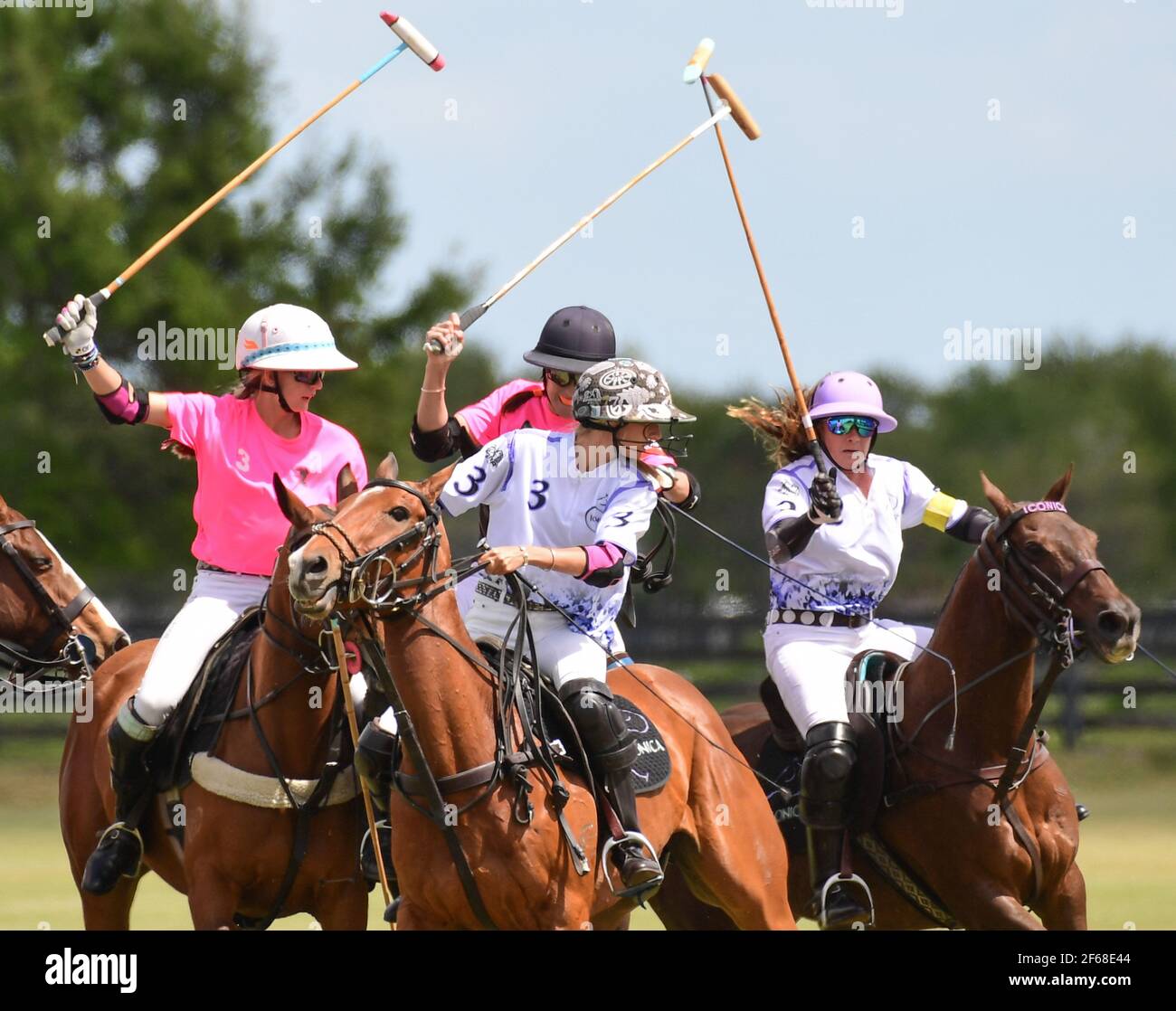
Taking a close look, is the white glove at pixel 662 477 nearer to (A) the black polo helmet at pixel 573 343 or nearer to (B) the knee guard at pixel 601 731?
(A) the black polo helmet at pixel 573 343

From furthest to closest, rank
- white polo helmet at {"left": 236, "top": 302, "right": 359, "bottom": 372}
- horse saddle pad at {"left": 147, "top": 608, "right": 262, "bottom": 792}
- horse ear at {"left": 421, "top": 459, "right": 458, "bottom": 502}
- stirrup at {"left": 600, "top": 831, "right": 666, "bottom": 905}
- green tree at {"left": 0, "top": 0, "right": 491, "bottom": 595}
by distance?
green tree at {"left": 0, "top": 0, "right": 491, "bottom": 595}, white polo helmet at {"left": 236, "top": 302, "right": 359, "bottom": 372}, horse saddle pad at {"left": 147, "top": 608, "right": 262, "bottom": 792}, stirrup at {"left": 600, "top": 831, "right": 666, "bottom": 905}, horse ear at {"left": 421, "top": 459, "right": 458, "bottom": 502}

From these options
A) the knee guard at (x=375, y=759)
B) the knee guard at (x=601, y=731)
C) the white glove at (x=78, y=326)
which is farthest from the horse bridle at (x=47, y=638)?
the knee guard at (x=601, y=731)

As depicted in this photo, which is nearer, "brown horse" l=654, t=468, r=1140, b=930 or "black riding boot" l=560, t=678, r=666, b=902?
"black riding boot" l=560, t=678, r=666, b=902

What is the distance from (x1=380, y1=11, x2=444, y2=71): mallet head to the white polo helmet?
1120 mm

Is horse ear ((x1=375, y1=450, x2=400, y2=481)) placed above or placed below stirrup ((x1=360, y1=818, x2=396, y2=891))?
above

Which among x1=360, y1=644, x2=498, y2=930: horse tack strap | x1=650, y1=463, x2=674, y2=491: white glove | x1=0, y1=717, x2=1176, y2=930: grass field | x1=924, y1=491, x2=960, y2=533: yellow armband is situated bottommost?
x1=0, y1=717, x2=1176, y2=930: grass field

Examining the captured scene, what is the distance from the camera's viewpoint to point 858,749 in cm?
728

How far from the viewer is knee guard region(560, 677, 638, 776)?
234 inches

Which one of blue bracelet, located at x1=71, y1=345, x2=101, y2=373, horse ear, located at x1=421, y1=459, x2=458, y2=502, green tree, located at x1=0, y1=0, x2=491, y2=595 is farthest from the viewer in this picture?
green tree, located at x1=0, y1=0, x2=491, y2=595

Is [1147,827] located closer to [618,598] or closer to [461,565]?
[618,598]

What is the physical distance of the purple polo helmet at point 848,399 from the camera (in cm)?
742

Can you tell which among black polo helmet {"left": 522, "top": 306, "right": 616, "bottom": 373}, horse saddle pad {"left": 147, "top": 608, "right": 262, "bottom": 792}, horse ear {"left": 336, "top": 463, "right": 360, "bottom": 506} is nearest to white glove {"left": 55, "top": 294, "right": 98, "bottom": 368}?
horse ear {"left": 336, "top": 463, "right": 360, "bottom": 506}

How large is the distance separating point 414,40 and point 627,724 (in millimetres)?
2731

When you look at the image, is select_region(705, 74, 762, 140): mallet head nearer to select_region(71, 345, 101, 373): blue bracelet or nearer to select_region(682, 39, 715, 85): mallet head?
select_region(682, 39, 715, 85): mallet head
